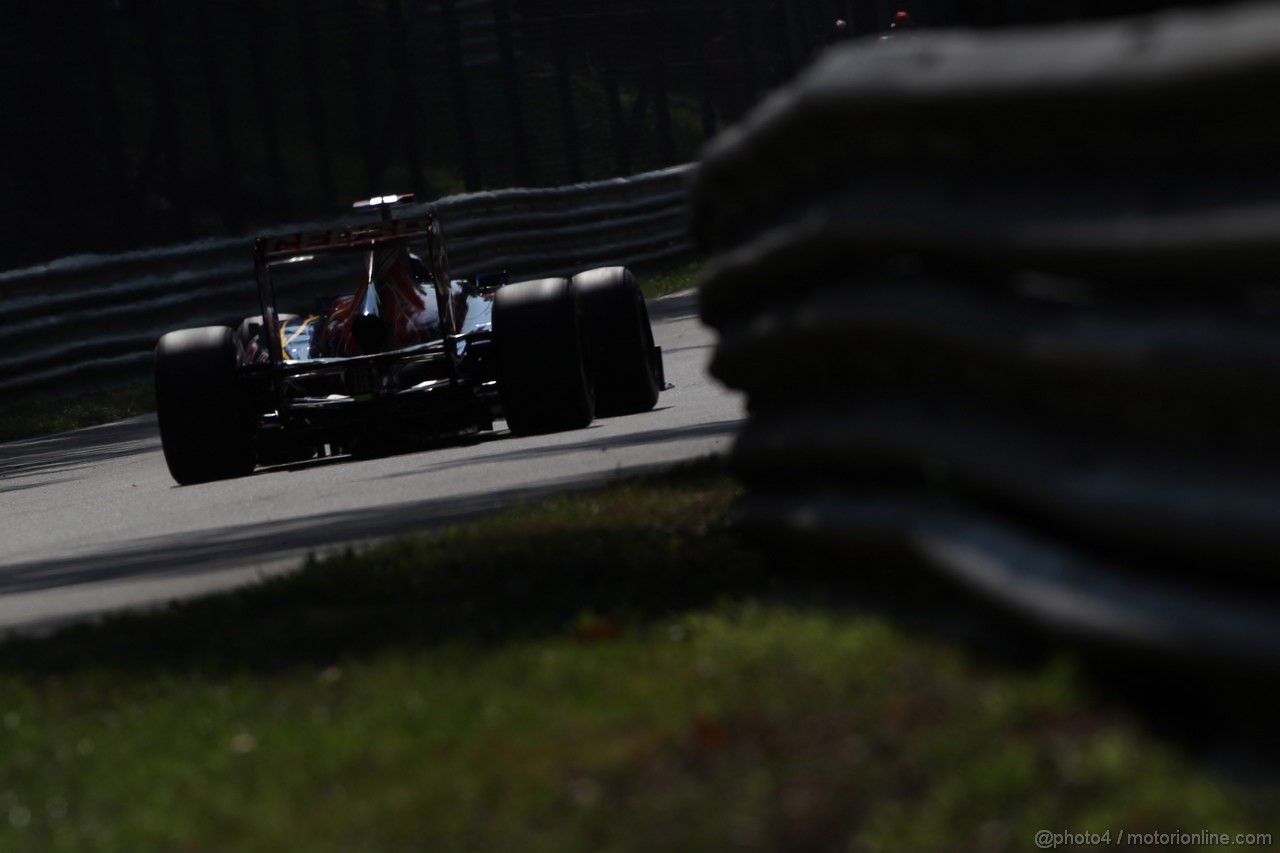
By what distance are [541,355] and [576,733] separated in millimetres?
8188

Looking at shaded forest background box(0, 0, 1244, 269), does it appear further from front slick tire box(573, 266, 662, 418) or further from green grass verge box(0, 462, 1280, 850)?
green grass verge box(0, 462, 1280, 850)

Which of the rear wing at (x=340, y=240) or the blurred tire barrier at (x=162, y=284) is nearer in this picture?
the rear wing at (x=340, y=240)

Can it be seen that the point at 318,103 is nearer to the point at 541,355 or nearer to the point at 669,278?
the point at 669,278

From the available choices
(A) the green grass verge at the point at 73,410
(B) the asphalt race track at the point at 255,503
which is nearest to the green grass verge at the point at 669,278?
(A) the green grass verge at the point at 73,410

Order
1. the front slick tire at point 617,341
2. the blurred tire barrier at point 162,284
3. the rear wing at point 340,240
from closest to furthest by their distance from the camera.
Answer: the front slick tire at point 617,341 → the rear wing at point 340,240 → the blurred tire barrier at point 162,284

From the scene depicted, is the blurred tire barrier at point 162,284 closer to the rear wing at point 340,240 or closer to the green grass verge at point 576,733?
the rear wing at point 340,240

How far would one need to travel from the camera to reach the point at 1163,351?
3.59 meters


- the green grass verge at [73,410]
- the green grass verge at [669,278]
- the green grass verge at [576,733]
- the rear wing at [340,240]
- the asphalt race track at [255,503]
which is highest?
the green grass verge at [576,733]

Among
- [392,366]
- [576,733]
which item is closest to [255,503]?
[392,366]

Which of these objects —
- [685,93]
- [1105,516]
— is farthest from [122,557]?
[685,93]

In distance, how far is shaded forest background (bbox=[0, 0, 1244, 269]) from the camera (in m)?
22.0

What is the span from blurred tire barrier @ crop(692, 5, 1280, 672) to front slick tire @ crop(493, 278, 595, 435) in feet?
22.9

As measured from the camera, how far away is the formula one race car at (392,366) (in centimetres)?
1241

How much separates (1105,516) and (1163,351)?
342 millimetres
